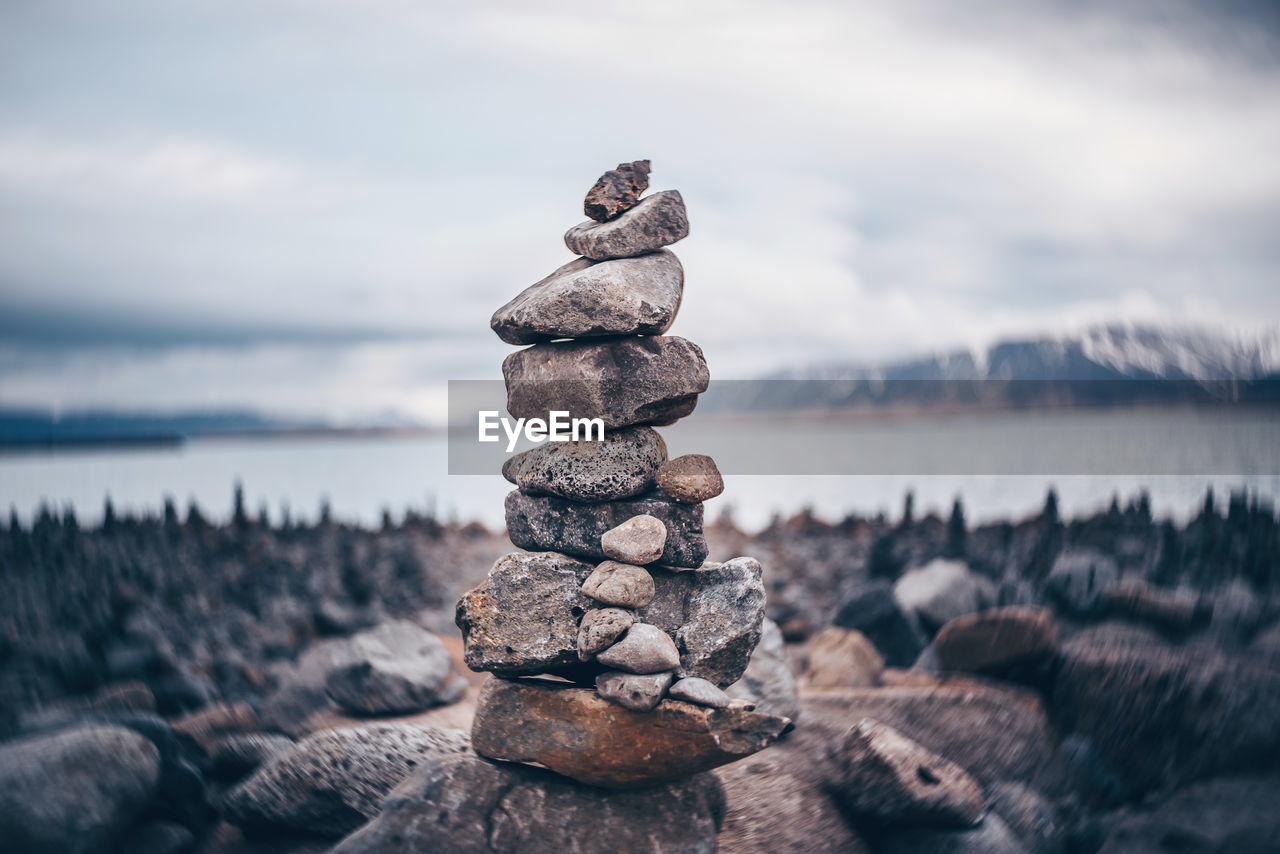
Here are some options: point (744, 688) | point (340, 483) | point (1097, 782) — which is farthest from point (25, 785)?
point (340, 483)

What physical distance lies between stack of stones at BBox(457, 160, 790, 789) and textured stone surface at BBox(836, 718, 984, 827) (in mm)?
1802

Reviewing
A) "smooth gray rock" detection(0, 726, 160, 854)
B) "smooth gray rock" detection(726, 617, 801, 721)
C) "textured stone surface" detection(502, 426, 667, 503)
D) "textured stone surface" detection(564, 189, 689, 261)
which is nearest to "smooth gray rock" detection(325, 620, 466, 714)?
"smooth gray rock" detection(0, 726, 160, 854)

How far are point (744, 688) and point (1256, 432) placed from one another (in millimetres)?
15884

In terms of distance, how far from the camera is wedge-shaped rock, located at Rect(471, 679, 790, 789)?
259 inches

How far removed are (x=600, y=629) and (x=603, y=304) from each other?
2.75 m

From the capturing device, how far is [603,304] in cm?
701

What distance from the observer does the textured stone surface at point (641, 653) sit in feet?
21.8

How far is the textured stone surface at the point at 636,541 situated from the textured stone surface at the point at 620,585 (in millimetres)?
97

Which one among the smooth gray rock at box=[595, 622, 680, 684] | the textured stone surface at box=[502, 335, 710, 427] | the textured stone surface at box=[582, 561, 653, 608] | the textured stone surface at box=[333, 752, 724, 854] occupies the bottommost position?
the textured stone surface at box=[333, 752, 724, 854]

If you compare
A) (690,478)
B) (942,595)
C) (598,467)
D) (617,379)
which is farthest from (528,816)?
(942,595)

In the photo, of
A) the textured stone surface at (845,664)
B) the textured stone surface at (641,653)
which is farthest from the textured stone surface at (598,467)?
the textured stone surface at (845,664)

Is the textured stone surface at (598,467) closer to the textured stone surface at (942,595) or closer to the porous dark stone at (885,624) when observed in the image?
the porous dark stone at (885,624)

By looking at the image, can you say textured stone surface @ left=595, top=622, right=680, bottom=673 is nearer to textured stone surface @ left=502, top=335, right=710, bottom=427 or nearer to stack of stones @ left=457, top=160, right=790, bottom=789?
stack of stones @ left=457, top=160, right=790, bottom=789

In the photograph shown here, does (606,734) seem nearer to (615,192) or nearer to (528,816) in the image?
(528,816)
